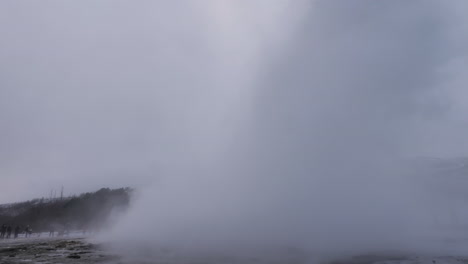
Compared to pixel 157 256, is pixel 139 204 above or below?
above

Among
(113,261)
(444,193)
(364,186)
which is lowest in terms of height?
(113,261)

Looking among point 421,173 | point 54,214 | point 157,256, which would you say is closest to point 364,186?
point 157,256

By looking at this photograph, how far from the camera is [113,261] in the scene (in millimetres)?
17406

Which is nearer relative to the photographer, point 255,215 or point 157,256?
point 157,256

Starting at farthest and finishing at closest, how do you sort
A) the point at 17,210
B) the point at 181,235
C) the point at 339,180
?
1. the point at 17,210
2. the point at 339,180
3. the point at 181,235

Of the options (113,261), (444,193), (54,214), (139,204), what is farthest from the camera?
(54,214)

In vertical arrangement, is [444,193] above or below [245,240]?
above

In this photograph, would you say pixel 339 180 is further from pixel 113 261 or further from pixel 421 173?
pixel 421 173

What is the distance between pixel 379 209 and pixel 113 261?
21.8 meters

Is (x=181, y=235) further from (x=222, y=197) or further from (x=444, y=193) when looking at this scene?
(x=444, y=193)

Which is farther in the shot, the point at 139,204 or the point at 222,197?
the point at 139,204

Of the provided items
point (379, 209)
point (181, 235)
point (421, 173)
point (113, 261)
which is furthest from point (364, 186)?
point (421, 173)

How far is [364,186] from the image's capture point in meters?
32.8

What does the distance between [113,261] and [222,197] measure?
46.8 feet
